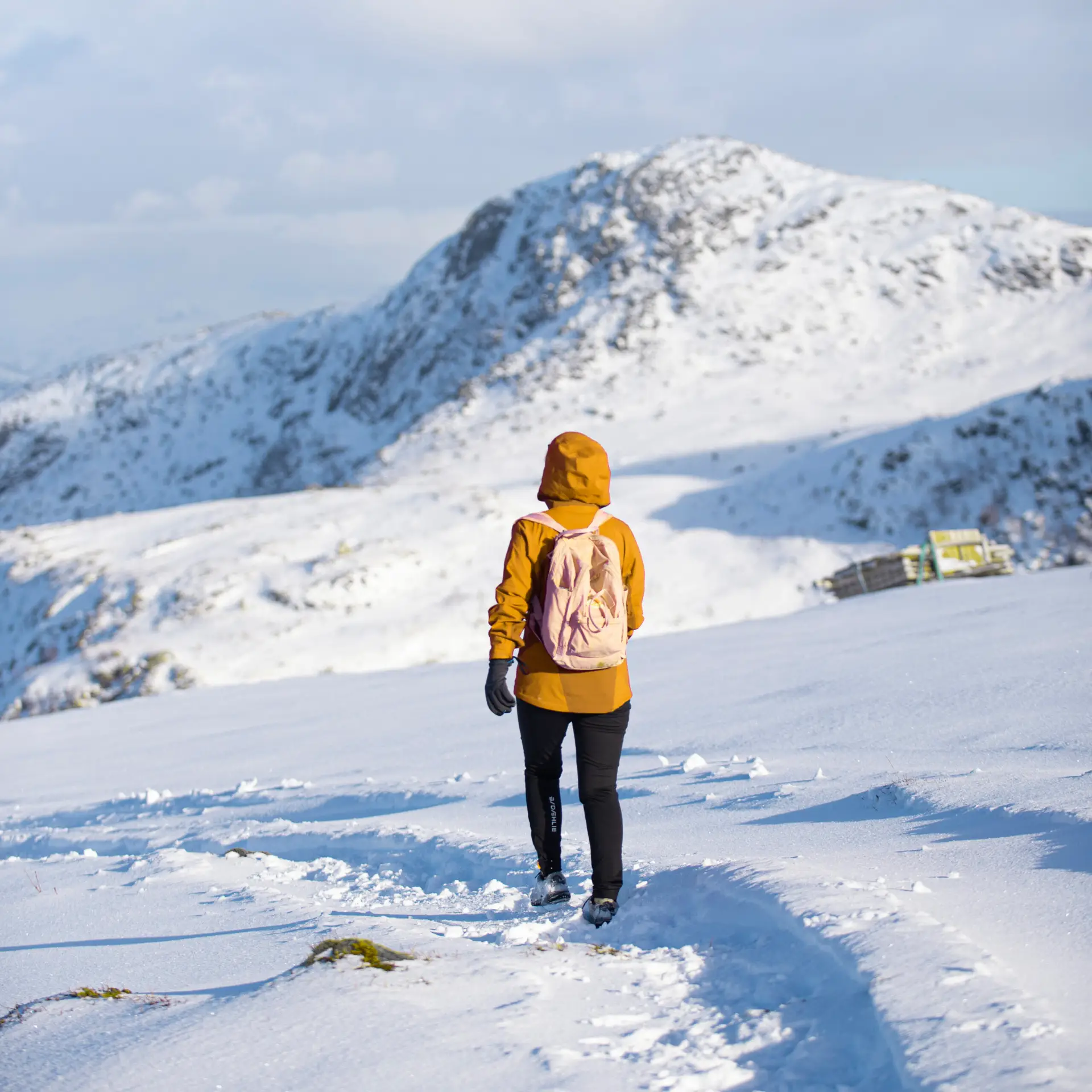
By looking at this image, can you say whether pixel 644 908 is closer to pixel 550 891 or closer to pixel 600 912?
pixel 600 912

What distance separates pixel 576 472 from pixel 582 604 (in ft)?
1.65

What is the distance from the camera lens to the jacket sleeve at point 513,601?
3684 mm

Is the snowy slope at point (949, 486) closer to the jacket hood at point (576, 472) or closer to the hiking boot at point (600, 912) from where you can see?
the jacket hood at point (576, 472)

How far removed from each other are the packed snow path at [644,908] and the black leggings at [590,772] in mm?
195

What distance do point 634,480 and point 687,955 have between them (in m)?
25.4

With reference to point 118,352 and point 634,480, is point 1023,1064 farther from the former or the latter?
point 118,352

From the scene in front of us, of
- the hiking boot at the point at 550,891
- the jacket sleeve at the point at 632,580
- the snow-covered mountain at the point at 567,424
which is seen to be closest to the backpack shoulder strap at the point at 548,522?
the jacket sleeve at the point at 632,580

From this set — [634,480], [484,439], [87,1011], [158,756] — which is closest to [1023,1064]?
[87,1011]

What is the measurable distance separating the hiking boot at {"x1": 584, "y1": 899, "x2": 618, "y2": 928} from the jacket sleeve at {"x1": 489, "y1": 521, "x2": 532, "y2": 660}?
95 cm

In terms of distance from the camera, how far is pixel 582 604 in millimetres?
3645

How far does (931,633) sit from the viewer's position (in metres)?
10.1

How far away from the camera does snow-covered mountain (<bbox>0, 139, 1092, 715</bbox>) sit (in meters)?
20.3

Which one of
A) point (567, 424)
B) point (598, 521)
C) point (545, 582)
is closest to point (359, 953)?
point (545, 582)

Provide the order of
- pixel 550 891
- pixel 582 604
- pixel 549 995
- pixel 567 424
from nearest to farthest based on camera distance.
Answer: pixel 549 995 → pixel 582 604 → pixel 550 891 → pixel 567 424
